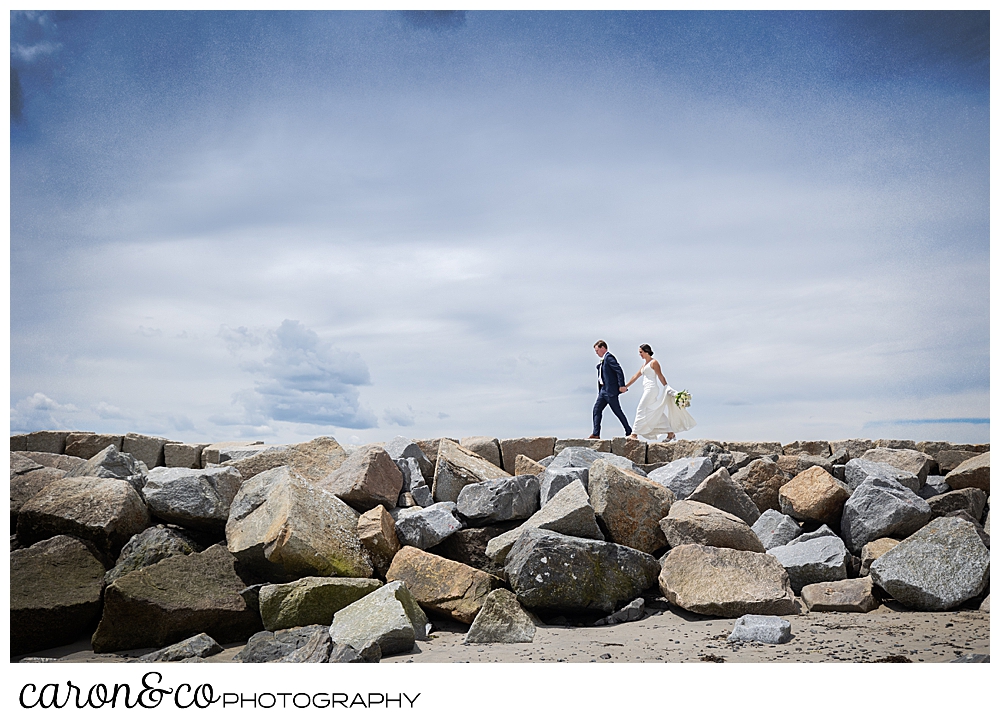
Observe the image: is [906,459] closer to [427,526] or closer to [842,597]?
[842,597]

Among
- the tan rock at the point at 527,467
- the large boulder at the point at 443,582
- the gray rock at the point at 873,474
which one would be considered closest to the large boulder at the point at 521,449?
the tan rock at the point at 527,467

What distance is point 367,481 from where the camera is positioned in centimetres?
513

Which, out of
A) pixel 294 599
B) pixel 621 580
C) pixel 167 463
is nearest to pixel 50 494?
pixel 294 599

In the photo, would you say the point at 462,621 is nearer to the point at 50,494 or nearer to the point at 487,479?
the point at 487,479

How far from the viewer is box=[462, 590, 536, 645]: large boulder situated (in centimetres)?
411

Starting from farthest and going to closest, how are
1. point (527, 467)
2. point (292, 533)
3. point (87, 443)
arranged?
point (87, 443) < point (527, 467) < point (292, 533)

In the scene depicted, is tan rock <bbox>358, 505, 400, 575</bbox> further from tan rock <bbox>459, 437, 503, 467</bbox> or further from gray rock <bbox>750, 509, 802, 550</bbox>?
gray rock <bbox>750, 509, 802, 550</bbox>

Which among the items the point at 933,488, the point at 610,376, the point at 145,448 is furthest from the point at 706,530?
the point at 145,448

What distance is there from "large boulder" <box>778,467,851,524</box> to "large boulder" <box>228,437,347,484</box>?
356cm

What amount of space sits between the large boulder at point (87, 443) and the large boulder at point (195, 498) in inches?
134

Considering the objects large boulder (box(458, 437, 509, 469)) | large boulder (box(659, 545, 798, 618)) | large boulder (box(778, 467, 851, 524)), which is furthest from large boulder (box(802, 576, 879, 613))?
large boulder (box(458, 437, 509, 469))

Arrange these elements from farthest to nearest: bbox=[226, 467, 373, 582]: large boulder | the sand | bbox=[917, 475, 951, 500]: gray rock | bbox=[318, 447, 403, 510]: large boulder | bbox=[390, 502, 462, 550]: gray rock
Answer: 1. bbox=[917, 475, 951, 500]: gray rock
2. bbox=[318, 447, 403, 510]: large boulder
3. bbox=[390, 502, 462, 550]: gray rock
4. bbox=[226, 467, 373, 582]: large boulder
5. the sand

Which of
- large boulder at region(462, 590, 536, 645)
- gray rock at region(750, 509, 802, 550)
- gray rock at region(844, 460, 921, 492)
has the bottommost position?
large boulder at region(462, 590, 536, 645)

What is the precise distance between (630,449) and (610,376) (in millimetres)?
1984
